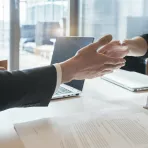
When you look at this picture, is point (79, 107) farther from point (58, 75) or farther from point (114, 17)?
point (114, 17)

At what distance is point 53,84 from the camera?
0.75 meters

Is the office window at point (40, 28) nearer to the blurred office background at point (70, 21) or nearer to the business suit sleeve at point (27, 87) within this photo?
the blurred office background at point (70, 21)

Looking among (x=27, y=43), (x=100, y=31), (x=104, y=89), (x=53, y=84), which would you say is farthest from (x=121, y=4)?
(x=53, y=84)

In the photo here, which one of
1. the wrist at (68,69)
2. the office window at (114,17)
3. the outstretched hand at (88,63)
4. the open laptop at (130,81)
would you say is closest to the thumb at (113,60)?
the outstretched hand at (88,63)

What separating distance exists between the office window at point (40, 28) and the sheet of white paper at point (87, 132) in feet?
6.54

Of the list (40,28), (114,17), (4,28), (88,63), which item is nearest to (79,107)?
(88,63)

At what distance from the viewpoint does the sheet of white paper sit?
605mm

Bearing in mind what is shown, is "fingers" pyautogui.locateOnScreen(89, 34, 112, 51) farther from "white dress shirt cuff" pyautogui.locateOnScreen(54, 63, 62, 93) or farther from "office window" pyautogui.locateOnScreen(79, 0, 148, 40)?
"office window" pyautogui.locateOnScreen(79, 0, 148, 40)

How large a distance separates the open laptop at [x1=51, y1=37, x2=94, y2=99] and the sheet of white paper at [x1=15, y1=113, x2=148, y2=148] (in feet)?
0.91

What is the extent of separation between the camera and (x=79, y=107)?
2.96 ft

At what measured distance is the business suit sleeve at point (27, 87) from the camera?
67cm

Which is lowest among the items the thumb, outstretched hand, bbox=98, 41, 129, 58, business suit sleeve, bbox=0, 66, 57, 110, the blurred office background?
business suit sleeve, bbox=0, 66, 57, 110

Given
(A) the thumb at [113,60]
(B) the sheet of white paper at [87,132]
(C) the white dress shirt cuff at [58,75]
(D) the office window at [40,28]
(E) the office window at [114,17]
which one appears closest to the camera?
(B) the sheet of white paper at [87,132]

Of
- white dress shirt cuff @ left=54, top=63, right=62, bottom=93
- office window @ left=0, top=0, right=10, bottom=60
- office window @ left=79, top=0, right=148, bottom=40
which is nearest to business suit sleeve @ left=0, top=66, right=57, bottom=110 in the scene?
white dress shirt cuff @ left=54, top=63, right=62, bottom=93
